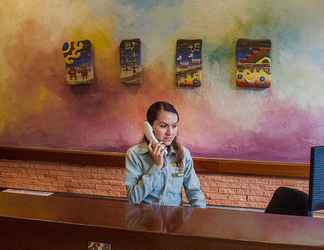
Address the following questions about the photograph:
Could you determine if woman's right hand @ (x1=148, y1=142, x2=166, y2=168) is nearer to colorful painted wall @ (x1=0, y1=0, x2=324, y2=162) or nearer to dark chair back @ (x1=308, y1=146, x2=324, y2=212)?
→ dark chair back @ (x1=308, y1=146, x2=324, y2=212)

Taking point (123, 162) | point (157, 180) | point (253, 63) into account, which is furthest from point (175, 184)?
point (123, 162)

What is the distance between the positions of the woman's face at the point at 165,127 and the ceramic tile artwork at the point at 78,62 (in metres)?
2.09

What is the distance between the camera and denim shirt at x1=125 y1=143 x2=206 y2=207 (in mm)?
2188

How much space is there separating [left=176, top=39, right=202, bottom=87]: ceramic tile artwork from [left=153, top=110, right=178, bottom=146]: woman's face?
1.71 m

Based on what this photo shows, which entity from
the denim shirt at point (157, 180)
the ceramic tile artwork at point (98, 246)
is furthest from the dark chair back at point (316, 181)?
the ceramic tile artwork at point (98, 246)

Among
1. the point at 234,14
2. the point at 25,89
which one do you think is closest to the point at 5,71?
the point at 25,89

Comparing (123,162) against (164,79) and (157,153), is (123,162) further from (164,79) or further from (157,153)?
(157,153)

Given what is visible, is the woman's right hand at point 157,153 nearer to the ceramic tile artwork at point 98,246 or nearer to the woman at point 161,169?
the woman at point 161,169

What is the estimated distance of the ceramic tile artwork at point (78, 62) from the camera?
13.9 ft

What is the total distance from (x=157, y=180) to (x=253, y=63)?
1.93 meters

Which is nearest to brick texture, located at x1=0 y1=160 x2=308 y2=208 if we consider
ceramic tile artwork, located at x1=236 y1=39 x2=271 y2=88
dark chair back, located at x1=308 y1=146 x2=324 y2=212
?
ceramic tile artwork, located at x1=236 y1=39 x2=271 y2=88

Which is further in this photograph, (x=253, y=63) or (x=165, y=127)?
(x=253, y=63)

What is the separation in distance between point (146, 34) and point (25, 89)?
1.32 metres

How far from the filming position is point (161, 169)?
223cm
